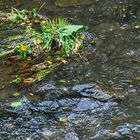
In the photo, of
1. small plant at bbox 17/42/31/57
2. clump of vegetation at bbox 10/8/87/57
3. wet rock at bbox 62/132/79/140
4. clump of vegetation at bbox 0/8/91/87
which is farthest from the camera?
clump of vegetation at bbox 10/8/87/57

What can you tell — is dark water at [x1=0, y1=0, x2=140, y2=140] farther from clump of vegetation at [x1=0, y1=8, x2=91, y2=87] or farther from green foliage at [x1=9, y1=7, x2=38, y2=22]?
green foliage at [x1=9, y1=7, x2=38, y2=22]

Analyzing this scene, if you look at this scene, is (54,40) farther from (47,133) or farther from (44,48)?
(47,133)

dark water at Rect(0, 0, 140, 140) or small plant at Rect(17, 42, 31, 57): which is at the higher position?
small plant at Rect(17, 42, 31, 57)

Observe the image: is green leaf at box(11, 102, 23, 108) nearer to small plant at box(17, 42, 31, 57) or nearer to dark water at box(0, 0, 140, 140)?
dark water at box(0, 0, 140, 140)

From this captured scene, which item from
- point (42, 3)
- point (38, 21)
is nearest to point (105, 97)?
point (38, 21)

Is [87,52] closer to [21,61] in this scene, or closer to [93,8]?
[21,61]

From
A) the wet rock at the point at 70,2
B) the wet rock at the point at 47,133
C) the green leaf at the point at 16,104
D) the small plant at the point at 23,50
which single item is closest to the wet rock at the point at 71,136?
the wet rock at the point at 47,133

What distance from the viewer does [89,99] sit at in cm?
496

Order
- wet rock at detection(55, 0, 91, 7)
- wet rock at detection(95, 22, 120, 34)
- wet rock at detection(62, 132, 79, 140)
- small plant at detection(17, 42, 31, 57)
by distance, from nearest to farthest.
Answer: wet rock at detection(62, 132, 79, 140), small plant at detection(17, 42, 31, 57), wet rock at detection(95, 22, 120, 34), wet rock at detection(55, 0, 91, 7)

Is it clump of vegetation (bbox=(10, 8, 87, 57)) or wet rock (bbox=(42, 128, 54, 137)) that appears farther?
clump of vegetation (bbox=(10, 8, 87, 57))

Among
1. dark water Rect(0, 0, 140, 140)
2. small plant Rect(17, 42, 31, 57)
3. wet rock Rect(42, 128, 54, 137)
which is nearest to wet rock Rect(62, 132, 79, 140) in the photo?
dark water Rect(0, 0, 140, 140)

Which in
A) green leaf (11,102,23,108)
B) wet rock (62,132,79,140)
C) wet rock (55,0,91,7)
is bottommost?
wet rock (62,132,79,140)

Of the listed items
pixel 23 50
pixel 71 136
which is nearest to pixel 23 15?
pixel 23 50

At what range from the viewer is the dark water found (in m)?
4.44
